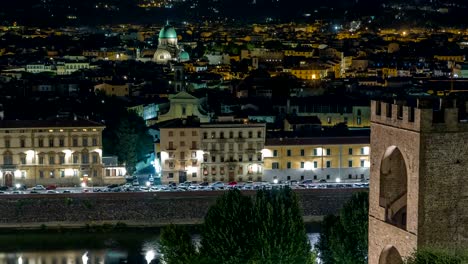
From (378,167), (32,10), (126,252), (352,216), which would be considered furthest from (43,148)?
(32,10)

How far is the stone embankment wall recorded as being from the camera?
25.4 meters

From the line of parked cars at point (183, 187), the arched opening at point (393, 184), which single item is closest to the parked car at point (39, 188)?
the line of parked cars at point (183, 187)

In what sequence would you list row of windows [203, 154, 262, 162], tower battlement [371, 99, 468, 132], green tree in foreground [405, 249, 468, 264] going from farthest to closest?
1. row of windows [203, 154, 262, 162]
2. tower battlement [371, 99, 468, 132]
3. green tree in foreground [405, 249, 468, 264]

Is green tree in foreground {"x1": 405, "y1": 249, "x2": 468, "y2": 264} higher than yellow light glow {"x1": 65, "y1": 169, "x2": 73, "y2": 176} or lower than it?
higher

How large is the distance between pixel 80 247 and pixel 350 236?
895 centimetres

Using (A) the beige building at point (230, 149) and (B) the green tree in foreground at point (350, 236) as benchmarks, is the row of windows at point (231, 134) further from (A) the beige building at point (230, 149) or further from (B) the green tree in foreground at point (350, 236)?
(B) the green tree in foreground at point (350, 236)

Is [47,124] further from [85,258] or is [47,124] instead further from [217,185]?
[85,258]

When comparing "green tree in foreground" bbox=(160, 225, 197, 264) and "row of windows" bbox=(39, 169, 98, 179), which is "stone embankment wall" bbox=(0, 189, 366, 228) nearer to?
"row of windows" bbox=(39, 169, 98, 179)

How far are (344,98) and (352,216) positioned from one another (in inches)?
906

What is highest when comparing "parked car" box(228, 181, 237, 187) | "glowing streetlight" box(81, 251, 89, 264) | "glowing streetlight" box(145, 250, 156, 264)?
"parked car" box(228, 181, 237, 187)

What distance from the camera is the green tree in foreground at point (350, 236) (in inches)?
603

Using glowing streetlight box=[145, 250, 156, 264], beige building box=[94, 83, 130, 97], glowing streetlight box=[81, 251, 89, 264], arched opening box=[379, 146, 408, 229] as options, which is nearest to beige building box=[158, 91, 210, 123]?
glowing streetlight box=[145, 250, 156, 264]

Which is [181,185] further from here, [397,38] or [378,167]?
[397,38]

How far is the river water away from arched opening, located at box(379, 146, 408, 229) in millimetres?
10346
